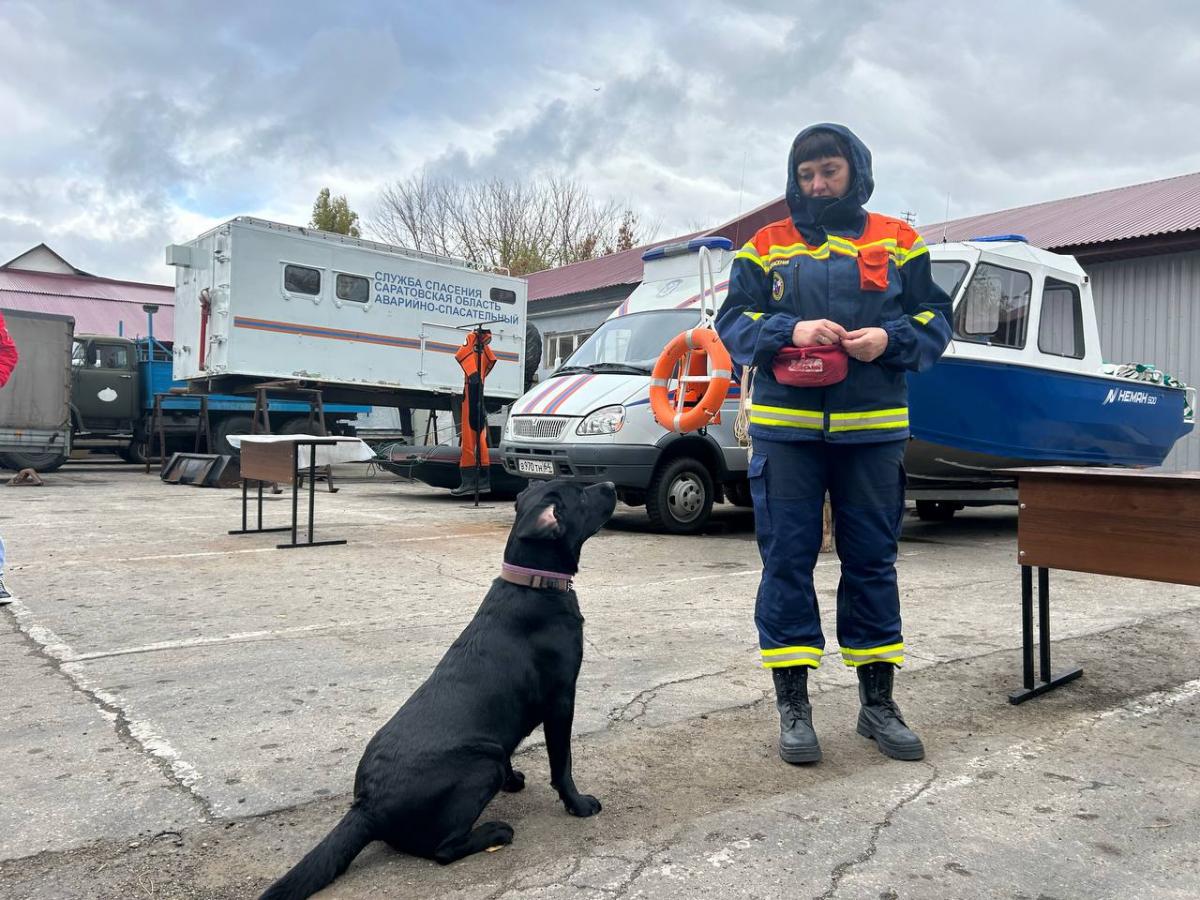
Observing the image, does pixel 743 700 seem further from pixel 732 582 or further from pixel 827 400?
pixel 732 582

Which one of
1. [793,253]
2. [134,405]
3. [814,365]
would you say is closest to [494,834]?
[814,365]

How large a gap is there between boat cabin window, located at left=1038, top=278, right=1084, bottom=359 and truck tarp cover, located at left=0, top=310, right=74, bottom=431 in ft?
43.3

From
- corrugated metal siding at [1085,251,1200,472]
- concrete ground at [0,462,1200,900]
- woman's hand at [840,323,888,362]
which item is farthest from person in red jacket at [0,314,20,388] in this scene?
corrugated metal siding at [1085,251,1200,472]

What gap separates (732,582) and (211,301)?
10656 millimetres

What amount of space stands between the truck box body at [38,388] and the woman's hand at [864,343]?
1379cm

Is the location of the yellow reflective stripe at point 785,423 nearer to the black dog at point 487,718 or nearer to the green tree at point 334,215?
the black dog at point 487,718

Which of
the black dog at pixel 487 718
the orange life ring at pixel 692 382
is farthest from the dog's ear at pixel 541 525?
the orange life ring at pixel 692 382

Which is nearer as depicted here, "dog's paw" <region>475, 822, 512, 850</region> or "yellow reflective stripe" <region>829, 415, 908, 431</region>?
"dog's paw" <region>475, 822, 512, 850</region>

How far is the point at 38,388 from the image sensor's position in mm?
13492

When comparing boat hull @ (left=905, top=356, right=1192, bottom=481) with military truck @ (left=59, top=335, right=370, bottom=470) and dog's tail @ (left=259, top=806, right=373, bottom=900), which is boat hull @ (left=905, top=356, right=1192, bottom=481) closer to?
dog's tail @ (left=259, top=806, right=373, bottom=900)

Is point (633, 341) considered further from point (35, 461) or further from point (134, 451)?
point (134, 451)

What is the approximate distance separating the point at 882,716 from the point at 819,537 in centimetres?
62

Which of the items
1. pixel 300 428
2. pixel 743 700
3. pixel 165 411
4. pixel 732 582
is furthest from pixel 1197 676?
pixel 165 411

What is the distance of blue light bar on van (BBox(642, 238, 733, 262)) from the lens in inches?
332
